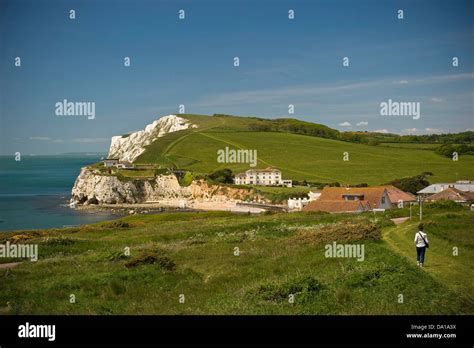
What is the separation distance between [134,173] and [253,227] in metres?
101

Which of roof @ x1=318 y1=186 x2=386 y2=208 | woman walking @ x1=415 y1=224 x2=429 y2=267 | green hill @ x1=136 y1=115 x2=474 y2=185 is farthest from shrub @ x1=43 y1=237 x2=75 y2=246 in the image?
green hill @ x1=136 y1=115 x2=474 y2=185

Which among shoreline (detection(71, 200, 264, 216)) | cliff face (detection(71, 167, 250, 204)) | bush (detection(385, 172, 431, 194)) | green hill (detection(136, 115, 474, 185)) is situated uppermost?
green hill (detection(136, 115, 474, 185))

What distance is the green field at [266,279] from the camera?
1246 centimetres

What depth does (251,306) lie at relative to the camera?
41.2 feet

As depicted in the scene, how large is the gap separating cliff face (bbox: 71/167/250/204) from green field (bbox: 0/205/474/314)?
3776 inches

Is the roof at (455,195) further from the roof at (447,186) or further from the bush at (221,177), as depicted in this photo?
the bush at (221,177)

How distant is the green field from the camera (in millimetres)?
12461

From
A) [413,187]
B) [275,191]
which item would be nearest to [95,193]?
[275,191]

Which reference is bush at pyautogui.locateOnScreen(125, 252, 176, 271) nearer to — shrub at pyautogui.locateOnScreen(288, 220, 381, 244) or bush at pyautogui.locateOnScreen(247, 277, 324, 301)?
bush at pyautogui.locateOnScreen(247, 277, 324, 301)

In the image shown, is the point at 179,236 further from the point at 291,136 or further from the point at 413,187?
the point at 291,136
